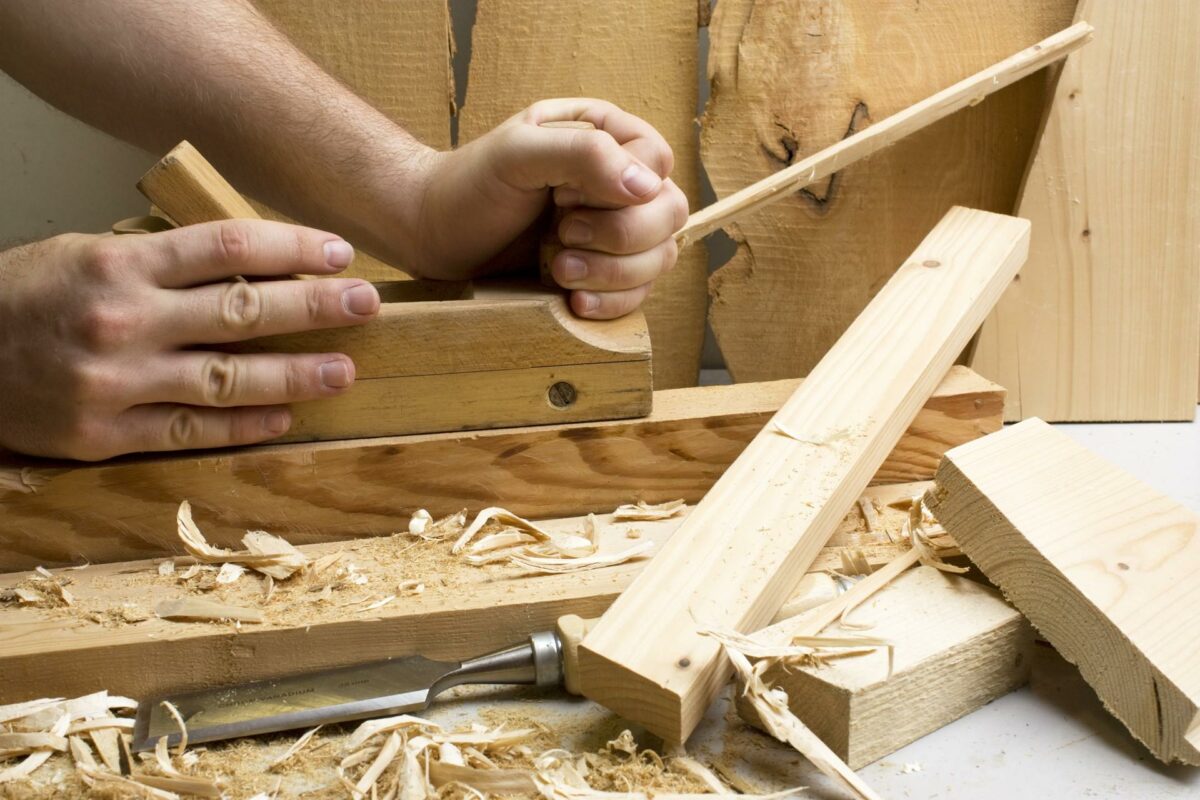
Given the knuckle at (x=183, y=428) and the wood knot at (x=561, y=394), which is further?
the wood knot at (x=561, y=394)

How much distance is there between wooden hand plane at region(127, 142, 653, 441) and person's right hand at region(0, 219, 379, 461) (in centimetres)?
4

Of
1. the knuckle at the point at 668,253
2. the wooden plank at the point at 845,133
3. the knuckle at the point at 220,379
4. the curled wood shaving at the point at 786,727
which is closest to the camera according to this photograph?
the curled wood shaving at the point at 786,727

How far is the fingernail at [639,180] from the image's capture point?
4.43 ft

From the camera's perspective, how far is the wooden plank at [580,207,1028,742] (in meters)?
1.02

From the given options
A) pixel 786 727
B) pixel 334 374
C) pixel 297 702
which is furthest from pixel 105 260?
pixel 786 727

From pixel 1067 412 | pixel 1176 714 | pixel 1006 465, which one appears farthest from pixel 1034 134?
pixel 1176 714

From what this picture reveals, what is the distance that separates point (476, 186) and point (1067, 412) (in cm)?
118

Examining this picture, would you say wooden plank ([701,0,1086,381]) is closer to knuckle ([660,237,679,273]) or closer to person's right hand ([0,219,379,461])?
knuckle ([660,237,679,273])

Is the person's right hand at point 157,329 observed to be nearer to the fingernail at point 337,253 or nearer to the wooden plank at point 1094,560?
the fingernail at point 337,253

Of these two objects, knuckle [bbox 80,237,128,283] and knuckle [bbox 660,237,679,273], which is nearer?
knuckle [bbox 80,237,128,283]

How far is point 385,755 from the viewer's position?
1051 millimetres

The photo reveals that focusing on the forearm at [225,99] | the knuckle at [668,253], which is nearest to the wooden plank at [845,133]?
the knuckle at [668,253]

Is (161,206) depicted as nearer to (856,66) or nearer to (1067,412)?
(856,66)

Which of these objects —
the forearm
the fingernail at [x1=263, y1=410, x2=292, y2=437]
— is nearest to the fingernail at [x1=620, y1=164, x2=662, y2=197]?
the forearm
